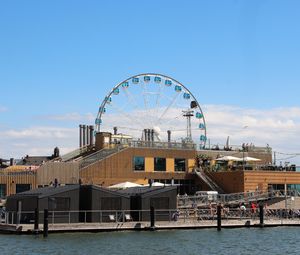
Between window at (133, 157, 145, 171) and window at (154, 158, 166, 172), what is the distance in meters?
1.85

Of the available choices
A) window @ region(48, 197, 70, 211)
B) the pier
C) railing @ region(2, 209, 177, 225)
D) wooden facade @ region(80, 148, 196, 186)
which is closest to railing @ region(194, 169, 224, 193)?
wooden facade @ region(80, 148, 196, 186)

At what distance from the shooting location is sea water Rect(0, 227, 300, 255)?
139 feet

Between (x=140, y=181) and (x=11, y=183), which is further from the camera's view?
(x=140, y=181)

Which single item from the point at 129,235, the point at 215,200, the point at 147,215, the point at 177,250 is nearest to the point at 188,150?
the point at 215,200

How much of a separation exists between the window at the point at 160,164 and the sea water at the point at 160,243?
2822 centimetres

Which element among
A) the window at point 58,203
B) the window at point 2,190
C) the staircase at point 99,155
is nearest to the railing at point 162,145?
the staircase at point 99,155

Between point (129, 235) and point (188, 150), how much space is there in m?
36.6

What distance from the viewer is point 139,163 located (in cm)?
8144

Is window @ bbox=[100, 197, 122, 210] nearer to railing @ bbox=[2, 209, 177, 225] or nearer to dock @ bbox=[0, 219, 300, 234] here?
railing @ bbox=[2, 209, 177, 225]

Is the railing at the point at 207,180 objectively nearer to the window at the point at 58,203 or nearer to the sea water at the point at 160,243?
the sea water at the point at 160,243

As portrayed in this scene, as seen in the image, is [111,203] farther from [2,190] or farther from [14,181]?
[2,190]

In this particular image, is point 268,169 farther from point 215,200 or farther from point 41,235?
point 41,235

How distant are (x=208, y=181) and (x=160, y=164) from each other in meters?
6.11

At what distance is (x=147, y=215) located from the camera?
5600 centimetres
